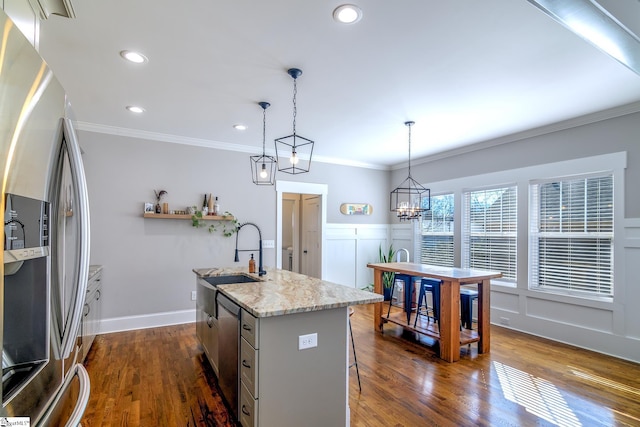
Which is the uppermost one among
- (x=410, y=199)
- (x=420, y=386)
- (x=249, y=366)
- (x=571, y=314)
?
(x=410, y=199)

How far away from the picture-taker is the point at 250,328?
2000 millimetres

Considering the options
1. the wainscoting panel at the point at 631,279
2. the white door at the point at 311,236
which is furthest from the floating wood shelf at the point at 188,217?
the wainscoting panel at the point at 631,279

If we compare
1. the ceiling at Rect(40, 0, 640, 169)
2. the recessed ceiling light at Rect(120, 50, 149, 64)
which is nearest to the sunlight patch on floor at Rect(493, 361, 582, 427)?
the ceiling at Rect(40, 0, 640, 169)

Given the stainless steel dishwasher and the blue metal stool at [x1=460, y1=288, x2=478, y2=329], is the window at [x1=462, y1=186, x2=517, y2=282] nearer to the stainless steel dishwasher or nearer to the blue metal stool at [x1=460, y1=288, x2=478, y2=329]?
the blue metal stool at [x1=460, y1=288, x2=478, y2=329]

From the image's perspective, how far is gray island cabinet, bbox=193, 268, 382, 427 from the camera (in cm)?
192

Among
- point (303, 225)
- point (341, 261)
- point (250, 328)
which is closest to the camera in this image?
point (250, 328)

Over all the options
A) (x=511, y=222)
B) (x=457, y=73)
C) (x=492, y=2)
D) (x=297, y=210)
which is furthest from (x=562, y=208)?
(x=297, y=210)

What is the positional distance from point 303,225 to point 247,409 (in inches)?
193

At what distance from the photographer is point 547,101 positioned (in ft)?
11.1

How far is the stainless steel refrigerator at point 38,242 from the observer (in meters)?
0.66

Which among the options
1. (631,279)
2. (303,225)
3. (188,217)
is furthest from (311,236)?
(631,279)

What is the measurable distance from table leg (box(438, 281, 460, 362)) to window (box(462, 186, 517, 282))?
149 cm

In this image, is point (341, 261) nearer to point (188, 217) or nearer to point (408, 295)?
point (408, 295)

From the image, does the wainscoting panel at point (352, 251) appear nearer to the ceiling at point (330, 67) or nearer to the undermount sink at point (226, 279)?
the ceiling at point (330, 67)
